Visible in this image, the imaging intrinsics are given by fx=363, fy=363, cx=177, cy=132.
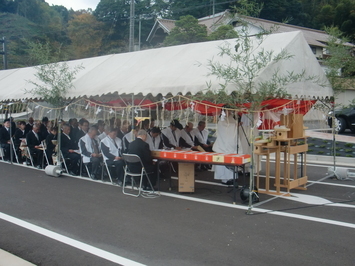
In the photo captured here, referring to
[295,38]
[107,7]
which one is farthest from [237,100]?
[107,7]

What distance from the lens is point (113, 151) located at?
952 centimetres

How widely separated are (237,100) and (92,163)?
500 centimetres

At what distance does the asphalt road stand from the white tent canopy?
2.32 meters

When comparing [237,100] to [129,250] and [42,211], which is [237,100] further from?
[42,211]

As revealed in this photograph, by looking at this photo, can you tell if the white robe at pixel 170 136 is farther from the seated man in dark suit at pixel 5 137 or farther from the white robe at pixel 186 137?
the seated man in dark suit at pixel 5 137

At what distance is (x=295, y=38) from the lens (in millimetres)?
7809

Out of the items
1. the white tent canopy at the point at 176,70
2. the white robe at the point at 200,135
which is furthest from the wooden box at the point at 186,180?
the white robe at the point at 200,135

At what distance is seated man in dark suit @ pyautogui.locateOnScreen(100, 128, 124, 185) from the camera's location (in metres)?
9.07

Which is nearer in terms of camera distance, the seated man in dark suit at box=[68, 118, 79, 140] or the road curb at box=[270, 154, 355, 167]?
the seated man in dark suit at box=[68, 118, 79, 140]

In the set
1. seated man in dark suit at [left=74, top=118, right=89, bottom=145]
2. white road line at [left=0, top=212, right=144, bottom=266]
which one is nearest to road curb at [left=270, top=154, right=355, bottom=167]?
seated man in dark suit at [left=74, top=118, right=89, bottom=145]

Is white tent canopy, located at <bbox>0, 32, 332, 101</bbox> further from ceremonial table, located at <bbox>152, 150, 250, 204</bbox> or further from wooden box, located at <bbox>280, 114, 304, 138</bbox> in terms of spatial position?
ceremonial table, located at <bbox>152, 150, 250, 204</bbox>

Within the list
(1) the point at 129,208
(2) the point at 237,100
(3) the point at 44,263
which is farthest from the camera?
(1) the point at 129,208

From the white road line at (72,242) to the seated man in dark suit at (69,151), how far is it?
3929 mm

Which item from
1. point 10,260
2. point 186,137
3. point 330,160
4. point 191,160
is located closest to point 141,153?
point 191,160
